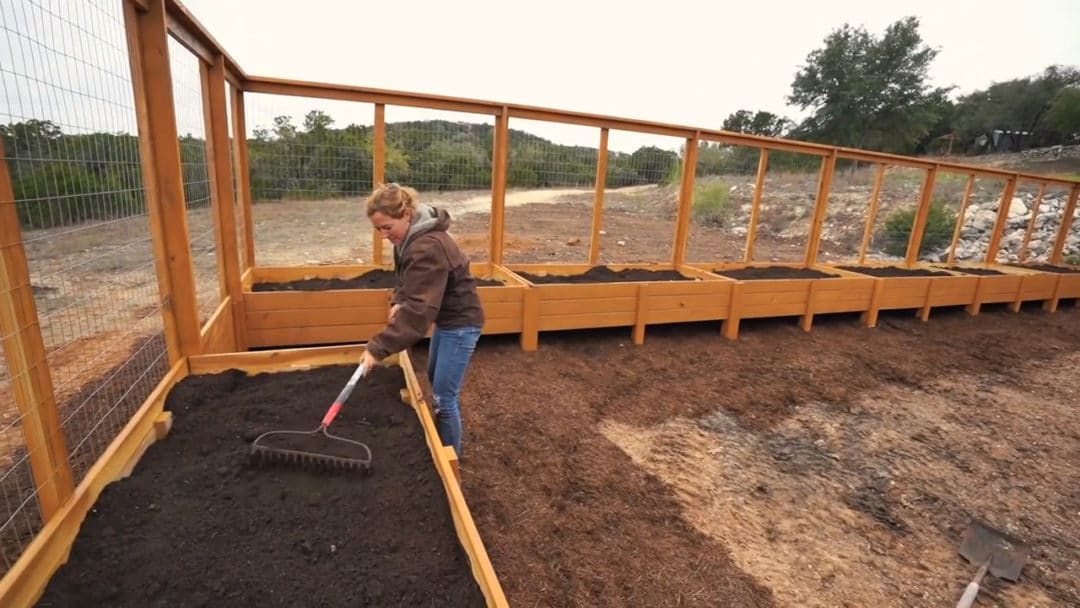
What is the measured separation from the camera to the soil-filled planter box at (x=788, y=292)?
5746 millimetres

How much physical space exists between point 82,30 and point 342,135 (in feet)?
9.03

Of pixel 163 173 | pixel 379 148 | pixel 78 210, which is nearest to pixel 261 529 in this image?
pixel 78 210

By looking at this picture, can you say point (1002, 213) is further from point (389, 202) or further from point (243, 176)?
point (243, 176)

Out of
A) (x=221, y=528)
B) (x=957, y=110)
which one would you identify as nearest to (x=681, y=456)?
(x=221, y=528)

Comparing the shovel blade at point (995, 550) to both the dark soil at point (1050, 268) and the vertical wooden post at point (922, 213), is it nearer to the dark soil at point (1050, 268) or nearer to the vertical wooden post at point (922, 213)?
the vertical wooden post at point (922, 213)

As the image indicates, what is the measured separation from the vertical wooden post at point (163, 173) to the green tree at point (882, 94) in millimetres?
32737

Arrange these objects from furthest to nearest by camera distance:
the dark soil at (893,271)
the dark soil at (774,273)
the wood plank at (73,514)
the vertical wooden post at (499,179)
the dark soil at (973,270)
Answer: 1. the dark soil at (973,270)
2. the dark soil at (893,271)
3. the dark soil at (774,273)
4. the vertical wooden post at (499,179)
5. the wood plank at (73,514)

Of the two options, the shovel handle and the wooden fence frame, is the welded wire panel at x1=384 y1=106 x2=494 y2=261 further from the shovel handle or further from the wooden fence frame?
the shovel handle

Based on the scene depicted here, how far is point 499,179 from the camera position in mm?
5070

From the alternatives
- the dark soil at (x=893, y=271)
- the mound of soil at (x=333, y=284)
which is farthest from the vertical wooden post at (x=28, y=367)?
the dark soil at (x=893, y=271)

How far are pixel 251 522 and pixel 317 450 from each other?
0.42 meters

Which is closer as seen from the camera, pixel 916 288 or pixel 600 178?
pixel 600 178

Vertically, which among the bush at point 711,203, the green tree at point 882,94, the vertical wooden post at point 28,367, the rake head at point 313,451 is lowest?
the rake head at point 313,451

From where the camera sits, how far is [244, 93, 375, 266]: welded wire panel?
4.23m
